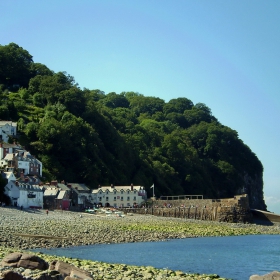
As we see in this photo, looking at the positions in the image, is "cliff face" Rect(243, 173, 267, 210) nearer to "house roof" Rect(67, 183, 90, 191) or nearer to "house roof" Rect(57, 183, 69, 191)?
"house roof" Rect(67, 183, 90, 191)

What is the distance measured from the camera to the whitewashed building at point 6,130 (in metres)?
103

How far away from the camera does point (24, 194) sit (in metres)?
76.1

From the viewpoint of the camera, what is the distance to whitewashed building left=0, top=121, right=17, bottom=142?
10262 centimetres

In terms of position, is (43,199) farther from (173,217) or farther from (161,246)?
(161,246)

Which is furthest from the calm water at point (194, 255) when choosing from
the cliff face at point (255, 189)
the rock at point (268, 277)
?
the cliff face at point (255, 189)

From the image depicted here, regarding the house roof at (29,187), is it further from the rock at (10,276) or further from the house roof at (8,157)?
the rock at (10,276)

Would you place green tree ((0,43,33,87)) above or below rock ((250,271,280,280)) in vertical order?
above

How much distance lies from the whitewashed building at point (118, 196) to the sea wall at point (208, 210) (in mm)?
5749

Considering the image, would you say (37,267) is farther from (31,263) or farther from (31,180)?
(31,180)

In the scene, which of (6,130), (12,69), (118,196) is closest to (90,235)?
(118,196)

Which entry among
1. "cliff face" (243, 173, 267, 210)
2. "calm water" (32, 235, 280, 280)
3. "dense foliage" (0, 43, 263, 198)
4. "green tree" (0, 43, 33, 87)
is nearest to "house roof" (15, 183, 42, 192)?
"dense foliage" (0, 43, 263, 198)

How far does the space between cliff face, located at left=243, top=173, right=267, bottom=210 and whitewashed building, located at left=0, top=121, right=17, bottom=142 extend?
69419mm

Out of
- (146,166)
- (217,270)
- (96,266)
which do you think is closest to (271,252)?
(217,270)

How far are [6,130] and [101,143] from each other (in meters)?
19.2
